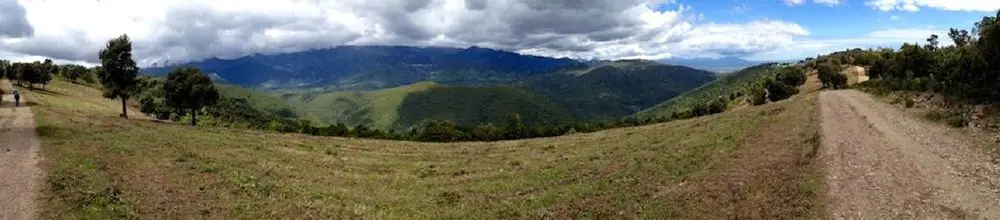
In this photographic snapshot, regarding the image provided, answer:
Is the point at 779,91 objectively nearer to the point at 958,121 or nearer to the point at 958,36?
the point at 958,36

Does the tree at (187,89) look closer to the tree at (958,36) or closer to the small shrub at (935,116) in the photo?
the small shrub at (935,116)

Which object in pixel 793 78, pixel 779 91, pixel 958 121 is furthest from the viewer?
pixel 793 78

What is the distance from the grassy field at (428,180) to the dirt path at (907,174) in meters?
1.27

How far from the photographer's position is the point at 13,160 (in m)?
32.2

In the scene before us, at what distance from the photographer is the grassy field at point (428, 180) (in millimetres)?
23734

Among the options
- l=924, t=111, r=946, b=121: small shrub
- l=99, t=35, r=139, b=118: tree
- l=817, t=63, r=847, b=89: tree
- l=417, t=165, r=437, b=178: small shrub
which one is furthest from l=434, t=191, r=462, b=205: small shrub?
l=817, t=63, r=847, b=89: tree

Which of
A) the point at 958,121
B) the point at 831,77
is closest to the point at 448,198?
the point at 958,121

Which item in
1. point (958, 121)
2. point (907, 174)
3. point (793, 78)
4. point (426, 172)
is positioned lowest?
point (426, 172)

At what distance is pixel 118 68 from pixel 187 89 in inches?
403

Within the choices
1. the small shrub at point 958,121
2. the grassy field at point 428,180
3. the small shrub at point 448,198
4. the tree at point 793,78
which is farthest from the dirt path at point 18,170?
the tree at point 793,78

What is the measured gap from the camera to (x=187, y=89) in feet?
273

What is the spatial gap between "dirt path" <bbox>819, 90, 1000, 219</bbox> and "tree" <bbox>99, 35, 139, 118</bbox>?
247ft

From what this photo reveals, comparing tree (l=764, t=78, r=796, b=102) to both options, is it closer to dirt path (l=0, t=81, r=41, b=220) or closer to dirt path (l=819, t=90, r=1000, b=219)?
dirt path (l=819, t=90, r=1000, b=219)

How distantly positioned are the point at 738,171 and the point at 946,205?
9.29 meters
